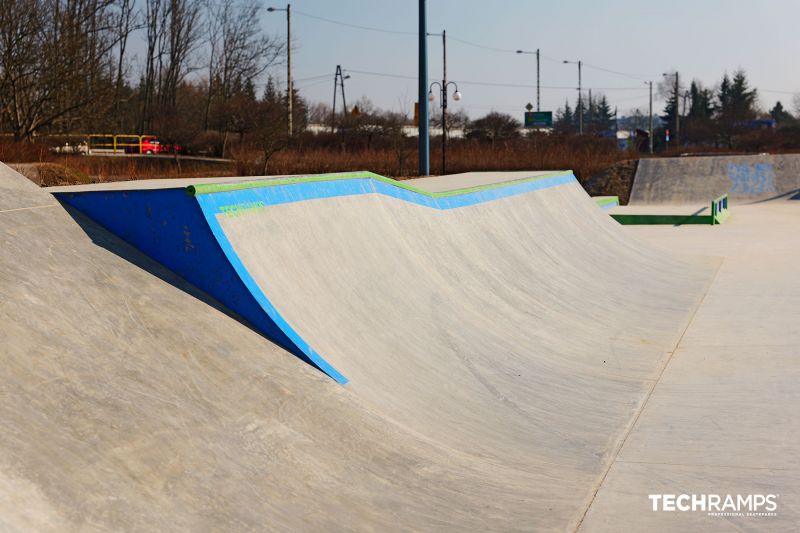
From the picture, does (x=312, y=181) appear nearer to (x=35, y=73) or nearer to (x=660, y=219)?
(x=660, y=219)

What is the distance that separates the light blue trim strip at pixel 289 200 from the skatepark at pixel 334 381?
30mm

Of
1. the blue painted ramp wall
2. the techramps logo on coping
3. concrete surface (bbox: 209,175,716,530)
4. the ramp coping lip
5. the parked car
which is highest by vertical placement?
the parked car

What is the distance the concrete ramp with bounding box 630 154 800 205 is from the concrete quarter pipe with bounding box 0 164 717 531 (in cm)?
2181

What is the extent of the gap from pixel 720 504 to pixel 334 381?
2267mm

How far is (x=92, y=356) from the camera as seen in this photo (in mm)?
4293

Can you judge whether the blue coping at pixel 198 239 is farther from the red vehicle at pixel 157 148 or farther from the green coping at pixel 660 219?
the red vehicle at pixel 157 148

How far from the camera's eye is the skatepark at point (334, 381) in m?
3.78

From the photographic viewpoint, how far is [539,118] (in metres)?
63.8

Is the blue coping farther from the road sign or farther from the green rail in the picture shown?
the road sign

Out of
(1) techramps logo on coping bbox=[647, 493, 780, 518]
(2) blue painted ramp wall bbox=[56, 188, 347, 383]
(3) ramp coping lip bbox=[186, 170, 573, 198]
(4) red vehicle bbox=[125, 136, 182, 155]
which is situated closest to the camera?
(1) techramps logo on coping bbox=[647, 493, 780, 518]

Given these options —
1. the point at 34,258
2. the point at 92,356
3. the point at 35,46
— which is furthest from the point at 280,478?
the point at 35,46

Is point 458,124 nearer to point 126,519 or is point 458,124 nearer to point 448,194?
point 448,194

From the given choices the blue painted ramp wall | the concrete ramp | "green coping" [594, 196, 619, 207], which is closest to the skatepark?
the blue painted ramp wall

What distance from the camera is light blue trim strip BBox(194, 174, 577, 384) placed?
5.35 metres
